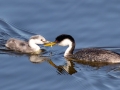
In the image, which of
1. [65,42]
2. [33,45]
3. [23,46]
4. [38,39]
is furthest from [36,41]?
[65,42]

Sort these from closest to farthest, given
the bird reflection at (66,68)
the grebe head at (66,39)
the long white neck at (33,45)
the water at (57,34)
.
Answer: the water at (57,34) → the bird reflection at (66,68) → the grebe head at (66,39) → the long white neck at (33,45)

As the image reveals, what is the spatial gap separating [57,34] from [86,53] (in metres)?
2.08

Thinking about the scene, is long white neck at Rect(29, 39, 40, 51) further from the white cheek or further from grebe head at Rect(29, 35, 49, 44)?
the white cheek

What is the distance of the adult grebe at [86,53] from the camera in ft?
53.5

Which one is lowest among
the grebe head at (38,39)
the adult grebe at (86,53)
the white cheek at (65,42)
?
the adult grebe at (86,53)

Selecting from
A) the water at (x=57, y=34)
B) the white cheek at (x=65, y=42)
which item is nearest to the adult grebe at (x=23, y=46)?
the water at (x=57, y=34)

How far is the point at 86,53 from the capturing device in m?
16.7

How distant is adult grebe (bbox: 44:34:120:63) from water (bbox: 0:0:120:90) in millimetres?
223

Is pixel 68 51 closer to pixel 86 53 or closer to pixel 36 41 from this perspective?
pixel 86 53

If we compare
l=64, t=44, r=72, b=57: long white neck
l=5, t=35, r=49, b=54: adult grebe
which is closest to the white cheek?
l=64, t=44, r=72, b=57: long white neck

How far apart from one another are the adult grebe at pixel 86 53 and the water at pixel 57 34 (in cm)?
22

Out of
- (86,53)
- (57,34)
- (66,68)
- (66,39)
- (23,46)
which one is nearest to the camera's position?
(66,68)

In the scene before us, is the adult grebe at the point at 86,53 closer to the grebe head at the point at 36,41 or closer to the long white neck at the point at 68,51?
the long white neck at the point at 68,51

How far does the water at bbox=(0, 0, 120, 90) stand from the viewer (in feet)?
49.4
